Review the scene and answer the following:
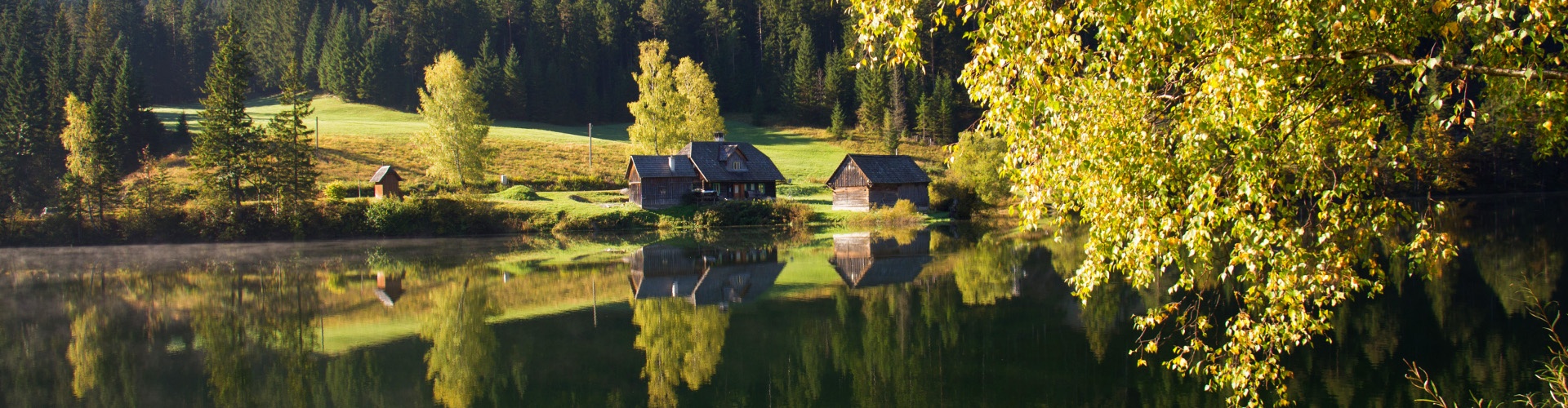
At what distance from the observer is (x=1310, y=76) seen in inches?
266

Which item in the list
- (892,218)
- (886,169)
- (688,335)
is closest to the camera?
(688,335)

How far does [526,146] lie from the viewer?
232 ft

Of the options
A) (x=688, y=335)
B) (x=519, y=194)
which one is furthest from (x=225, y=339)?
(x=519, y=194)

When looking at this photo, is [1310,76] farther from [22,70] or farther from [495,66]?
[495,66]

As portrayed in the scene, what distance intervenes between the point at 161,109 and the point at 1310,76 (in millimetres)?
100753

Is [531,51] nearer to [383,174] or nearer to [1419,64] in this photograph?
[383,174]

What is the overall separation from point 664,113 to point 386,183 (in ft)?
A: 55.8

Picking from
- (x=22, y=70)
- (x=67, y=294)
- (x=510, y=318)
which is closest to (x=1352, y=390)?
(x=510, y=318)

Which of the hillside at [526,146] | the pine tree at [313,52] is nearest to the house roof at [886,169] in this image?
the hillside at [526,146]

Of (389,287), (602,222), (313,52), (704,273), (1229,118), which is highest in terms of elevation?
(313,52)

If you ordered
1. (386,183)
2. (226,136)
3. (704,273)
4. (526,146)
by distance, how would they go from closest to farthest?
1. (704,273)
2. (226,136)
3. (386,183)
4. (526,146)

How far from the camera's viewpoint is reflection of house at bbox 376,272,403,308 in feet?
77.5

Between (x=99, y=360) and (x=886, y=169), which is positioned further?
(x=886, y=169)

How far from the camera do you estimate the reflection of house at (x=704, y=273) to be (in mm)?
23453
